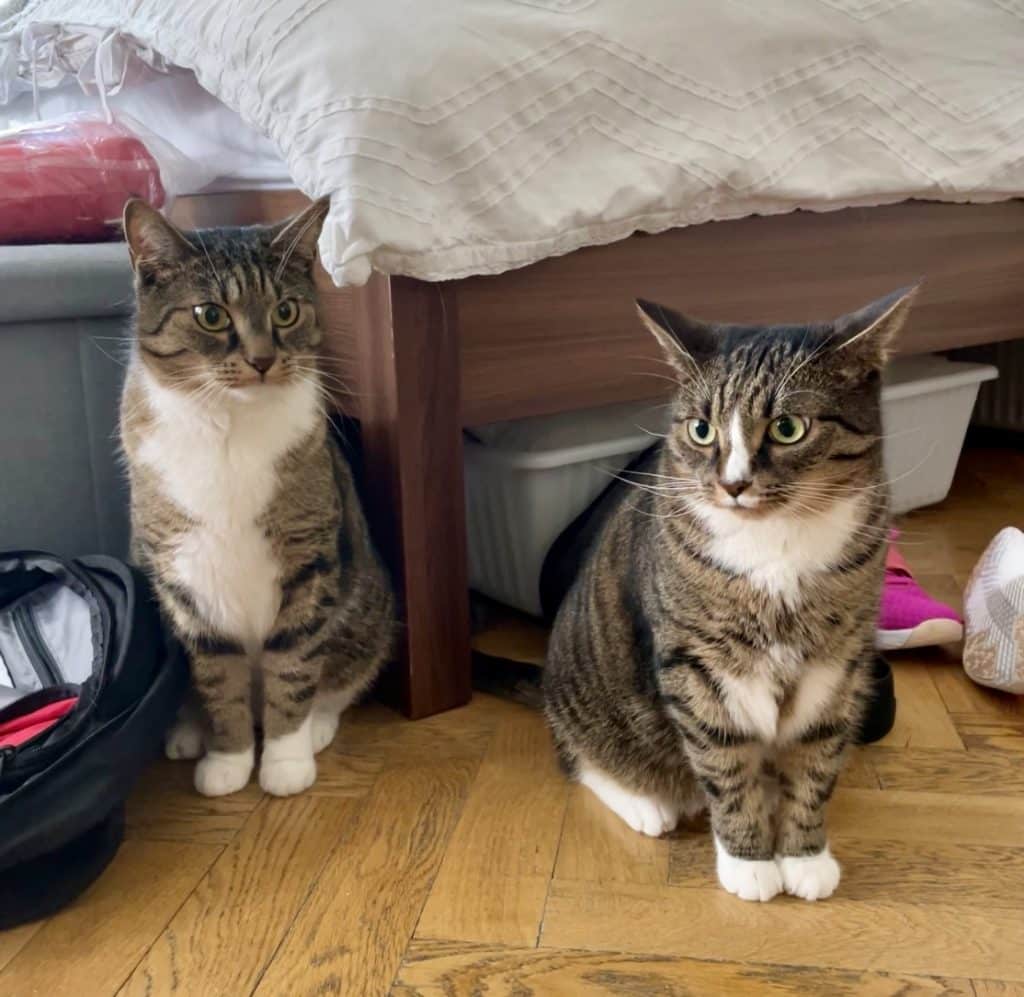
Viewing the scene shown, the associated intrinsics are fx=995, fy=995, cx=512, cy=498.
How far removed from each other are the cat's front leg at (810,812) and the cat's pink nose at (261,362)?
0.66m

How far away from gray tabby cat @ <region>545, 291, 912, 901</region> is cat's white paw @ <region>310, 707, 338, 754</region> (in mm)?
436

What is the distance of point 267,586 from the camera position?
3.73 feet

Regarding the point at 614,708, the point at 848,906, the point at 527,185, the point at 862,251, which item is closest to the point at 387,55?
the point at 527,185

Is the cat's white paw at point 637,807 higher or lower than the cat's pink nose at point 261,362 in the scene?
lower

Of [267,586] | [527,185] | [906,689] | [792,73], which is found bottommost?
[906,689]

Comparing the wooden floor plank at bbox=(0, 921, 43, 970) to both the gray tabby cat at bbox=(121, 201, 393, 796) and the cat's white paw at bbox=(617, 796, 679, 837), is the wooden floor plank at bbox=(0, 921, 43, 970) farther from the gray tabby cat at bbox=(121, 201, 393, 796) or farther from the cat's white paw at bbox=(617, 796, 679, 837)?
the cat's white paw at bbox=(617, 796, 679, 837)

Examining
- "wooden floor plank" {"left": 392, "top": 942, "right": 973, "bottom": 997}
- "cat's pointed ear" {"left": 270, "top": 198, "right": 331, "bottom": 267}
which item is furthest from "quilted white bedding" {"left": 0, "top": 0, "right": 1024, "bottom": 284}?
"wooden floor plank" {"left": 392, "top": 942, "right": 973, "bottom": 997}

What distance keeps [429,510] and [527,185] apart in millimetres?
416

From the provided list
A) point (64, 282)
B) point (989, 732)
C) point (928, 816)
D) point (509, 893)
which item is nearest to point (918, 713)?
point (989, 732)

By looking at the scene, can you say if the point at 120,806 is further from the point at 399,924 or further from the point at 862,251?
the point at 862,251

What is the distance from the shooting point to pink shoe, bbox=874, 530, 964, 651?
142 centimetres

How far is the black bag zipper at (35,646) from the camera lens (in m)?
1.17

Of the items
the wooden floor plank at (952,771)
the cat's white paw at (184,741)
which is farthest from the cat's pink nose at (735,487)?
the cat's white paw at (184,741)

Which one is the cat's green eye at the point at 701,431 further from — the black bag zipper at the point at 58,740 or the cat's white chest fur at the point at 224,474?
the black bag zipper at the point at 58,740
